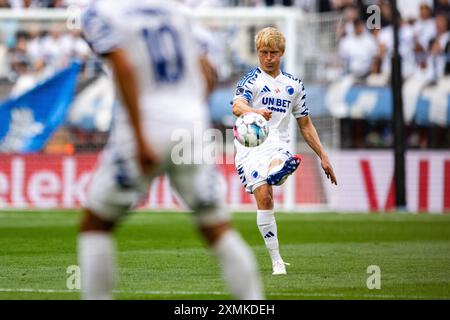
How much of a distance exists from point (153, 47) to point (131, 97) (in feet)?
1.41

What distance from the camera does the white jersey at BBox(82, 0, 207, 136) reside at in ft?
21.7

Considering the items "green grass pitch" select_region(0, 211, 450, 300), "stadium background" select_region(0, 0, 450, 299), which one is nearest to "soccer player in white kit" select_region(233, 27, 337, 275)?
"green grass pitch" select_region(0, 211, 450, 300)

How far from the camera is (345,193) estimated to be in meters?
23.0

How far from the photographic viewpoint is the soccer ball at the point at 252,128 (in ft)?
32.7

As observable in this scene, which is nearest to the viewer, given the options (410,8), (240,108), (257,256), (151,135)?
(151,135)

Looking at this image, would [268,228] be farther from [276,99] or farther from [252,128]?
[252,128]

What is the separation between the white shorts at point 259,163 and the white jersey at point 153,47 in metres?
4.58

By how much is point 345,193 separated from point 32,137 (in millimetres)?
6525

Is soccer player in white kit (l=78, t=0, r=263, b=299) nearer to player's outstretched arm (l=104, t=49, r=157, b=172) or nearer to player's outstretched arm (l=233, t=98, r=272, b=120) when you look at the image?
player's outstretched arm (l=104, t=49, r=157, b=172)

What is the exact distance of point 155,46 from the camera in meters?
6.66

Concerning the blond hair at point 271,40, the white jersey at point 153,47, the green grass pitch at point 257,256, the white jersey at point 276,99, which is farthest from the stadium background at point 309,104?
the white jersey at point 153,47

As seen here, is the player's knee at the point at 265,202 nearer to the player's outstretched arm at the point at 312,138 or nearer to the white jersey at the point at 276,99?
the white jersey at the point at 276,99

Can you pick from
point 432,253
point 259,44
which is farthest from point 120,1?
point 432,253

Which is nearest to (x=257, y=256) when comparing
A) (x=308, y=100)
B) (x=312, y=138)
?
(x=312, y=138)
